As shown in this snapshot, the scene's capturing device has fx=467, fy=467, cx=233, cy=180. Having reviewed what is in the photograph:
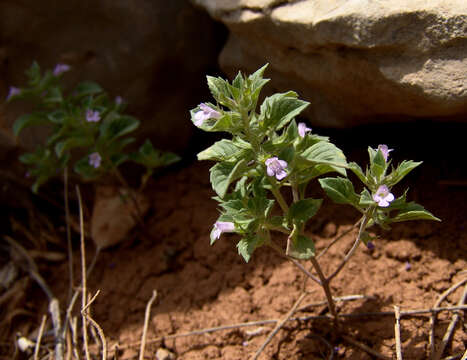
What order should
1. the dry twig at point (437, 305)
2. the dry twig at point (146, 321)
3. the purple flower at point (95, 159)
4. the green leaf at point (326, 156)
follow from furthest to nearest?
1. the purple flower at point (95, 159)
2. the dry twig at point (146, 321)
3. the dry twig at point (437, 305)
4. the green leaf at point (326, 156)

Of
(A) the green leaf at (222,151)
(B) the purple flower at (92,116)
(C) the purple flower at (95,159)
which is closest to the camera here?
(A) the green leaf at (222,151)

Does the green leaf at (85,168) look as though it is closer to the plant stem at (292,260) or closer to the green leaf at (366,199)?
the plant stem at (292,260)

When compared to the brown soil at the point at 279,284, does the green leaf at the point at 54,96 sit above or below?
above

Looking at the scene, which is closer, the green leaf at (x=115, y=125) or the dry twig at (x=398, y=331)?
the dry twig at (x=398, y=331)

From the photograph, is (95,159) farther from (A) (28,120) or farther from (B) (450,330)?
(B) (450,330)

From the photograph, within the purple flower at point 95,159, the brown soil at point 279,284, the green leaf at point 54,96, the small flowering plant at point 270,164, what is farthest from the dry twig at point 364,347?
the green leaf at point 54,96

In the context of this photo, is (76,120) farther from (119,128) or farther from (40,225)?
(40,225)
